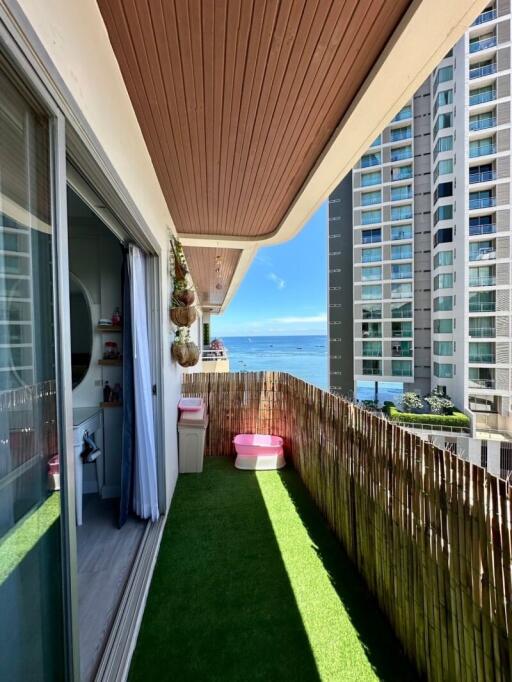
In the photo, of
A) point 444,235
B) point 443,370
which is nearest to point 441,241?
point 444,235

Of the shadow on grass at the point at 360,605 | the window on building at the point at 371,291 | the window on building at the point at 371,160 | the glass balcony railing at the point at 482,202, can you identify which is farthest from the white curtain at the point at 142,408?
the window on building at the point at 371,160

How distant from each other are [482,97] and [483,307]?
442 inches

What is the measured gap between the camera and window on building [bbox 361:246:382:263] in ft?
74.2

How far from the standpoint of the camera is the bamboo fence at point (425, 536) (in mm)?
1032

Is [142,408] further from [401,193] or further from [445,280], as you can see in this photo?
[401,193]

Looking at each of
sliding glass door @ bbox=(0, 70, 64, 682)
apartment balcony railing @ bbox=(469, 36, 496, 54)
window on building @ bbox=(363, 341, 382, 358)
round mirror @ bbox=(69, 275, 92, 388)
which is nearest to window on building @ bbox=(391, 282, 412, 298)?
window on building @ bbox=(363, 341, 382, 358)

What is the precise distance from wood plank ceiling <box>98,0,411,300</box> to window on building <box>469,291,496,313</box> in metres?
18.3

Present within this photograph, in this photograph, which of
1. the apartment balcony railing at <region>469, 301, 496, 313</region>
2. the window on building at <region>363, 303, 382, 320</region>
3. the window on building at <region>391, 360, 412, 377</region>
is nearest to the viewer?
Result: the apartment balcony railing at <region>469, 301, 496, 313</region>

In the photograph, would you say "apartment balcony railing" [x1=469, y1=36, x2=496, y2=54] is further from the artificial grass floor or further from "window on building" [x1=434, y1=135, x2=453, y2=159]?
the artificial grass floor

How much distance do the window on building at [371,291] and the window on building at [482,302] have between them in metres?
6.32

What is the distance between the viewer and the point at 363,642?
154 centimetres

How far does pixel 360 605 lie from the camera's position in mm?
1764

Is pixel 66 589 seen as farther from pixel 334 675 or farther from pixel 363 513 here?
pixel 363 513

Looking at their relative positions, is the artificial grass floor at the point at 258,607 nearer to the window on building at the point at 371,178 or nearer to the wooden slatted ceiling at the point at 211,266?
the wooden slatted ceiling at the point at 211,266
